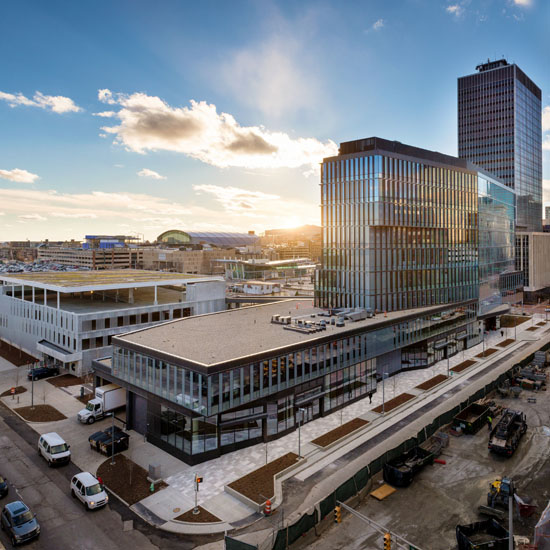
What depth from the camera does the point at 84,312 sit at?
7412 cm

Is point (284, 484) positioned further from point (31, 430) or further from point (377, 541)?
point (31, 430)

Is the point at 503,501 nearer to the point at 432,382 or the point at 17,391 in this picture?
the point at 432,382

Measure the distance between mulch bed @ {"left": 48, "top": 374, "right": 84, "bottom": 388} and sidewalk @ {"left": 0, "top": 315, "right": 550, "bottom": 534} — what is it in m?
1.35

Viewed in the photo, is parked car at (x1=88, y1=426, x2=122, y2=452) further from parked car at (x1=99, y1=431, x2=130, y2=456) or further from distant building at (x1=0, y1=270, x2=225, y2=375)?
distant building at (x1=0, y1=270, x2=225, y2=375)

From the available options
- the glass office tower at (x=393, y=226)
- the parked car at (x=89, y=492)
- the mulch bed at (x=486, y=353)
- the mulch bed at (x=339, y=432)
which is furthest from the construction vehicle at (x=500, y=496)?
the mulch bed at (x=486, y=353)

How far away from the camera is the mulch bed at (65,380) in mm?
63656

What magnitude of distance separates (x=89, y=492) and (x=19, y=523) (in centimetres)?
493

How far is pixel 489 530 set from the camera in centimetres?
2872

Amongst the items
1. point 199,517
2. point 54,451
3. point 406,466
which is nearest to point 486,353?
point 406,466

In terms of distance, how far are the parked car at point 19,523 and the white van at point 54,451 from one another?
848 cm

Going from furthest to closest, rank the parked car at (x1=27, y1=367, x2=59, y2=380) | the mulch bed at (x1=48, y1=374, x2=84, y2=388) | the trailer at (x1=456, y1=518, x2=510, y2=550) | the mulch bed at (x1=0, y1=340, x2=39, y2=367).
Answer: the mulch bed at (x1=0, y1=340, x2=39, y2=367)
the parked car at (x1=27, y1=367, x2=59, y2=380)
the mulch bed at (x1=48, y1=374, x2=84, y2=388)
the trailer at (x1=456, y1=518, x2=510, y2=550)

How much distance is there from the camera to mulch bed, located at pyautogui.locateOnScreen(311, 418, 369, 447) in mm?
43669

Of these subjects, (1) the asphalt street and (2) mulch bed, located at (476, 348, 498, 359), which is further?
(2) mulch bed, located at (476, 348, 498, 359)

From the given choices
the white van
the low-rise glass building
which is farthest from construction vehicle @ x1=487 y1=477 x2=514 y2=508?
the white van
